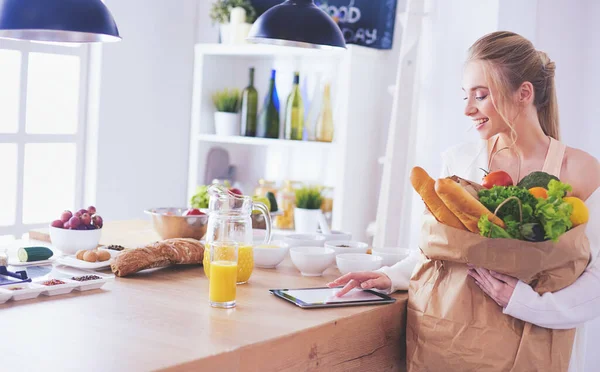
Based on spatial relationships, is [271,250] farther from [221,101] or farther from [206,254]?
[221,101]

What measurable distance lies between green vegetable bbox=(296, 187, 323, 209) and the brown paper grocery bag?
2.07m

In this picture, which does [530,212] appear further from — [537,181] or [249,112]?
[249,112]

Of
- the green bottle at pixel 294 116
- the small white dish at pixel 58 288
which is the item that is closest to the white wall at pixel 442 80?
the green bottle at pixel 294 116

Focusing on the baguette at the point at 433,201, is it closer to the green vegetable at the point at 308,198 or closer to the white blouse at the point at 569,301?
the white blouse at the point at 569,301

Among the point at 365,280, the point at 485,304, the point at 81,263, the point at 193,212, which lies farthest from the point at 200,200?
the point at 485,304

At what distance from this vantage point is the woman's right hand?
194cm

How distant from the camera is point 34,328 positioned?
58.3 inches

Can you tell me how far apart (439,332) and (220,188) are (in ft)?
2.60

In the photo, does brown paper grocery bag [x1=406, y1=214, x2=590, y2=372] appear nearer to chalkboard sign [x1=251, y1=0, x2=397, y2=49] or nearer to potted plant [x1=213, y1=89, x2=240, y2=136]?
chalkboard sign [x1=251, y1=0, x2=397, y2=49]

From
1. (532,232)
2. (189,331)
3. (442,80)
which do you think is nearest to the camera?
(189,331)

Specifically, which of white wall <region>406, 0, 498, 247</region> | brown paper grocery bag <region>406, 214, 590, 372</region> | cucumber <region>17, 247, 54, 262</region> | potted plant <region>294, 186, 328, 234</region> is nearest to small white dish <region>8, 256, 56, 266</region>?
cucumber <region>17, 247, 54, 262</region>

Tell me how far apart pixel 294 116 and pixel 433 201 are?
2385 millimetres

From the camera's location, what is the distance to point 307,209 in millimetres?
3854

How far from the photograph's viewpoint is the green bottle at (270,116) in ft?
13.6
